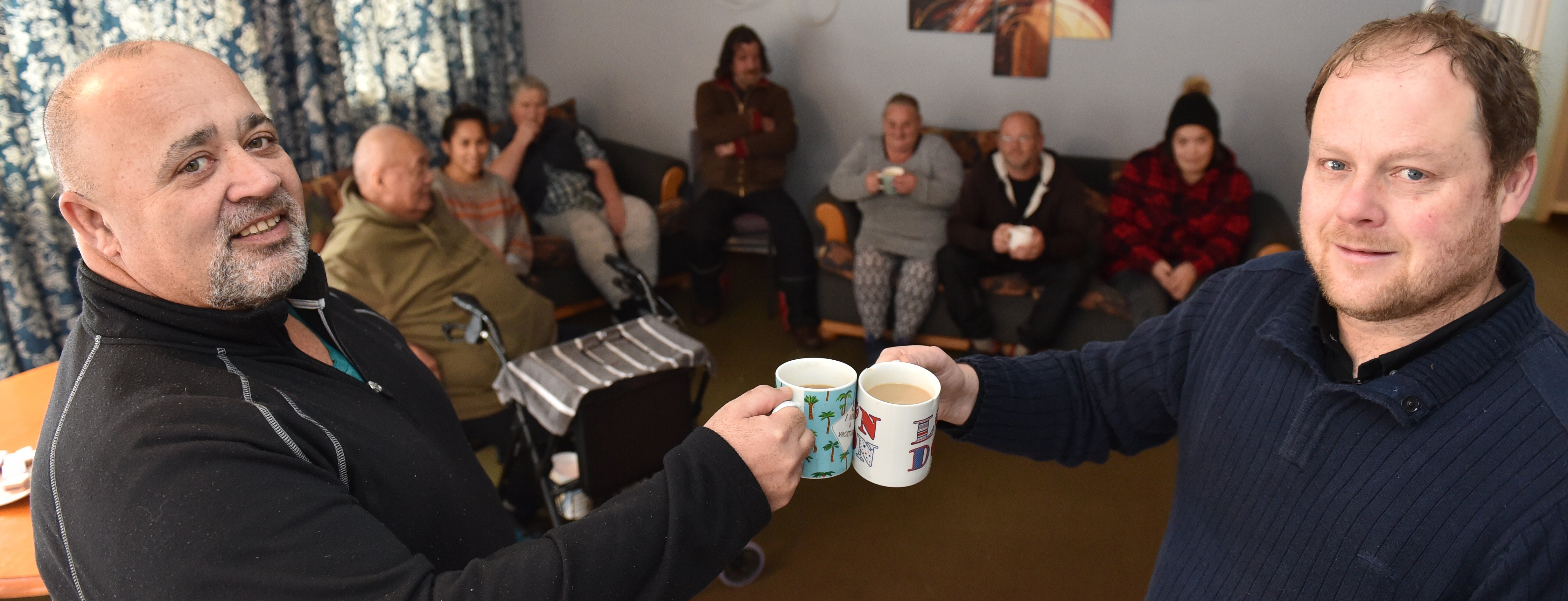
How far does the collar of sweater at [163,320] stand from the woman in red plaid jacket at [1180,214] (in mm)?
3291

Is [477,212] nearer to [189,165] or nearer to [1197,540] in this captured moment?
[189,165]

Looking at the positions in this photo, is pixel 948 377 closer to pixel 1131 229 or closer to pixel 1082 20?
pixel 1131 229

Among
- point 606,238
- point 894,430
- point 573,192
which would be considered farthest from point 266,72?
point 894,430

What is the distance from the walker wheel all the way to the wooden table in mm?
1549

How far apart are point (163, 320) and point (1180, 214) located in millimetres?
3684

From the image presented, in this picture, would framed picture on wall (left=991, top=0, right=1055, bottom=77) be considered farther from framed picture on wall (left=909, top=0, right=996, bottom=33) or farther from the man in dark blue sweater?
the man in dark blue sweater

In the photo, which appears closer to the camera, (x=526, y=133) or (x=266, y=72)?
(x=266, y=72)

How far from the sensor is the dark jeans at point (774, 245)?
14.0 feet

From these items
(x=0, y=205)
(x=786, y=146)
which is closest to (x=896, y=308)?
(x=786, y=146)

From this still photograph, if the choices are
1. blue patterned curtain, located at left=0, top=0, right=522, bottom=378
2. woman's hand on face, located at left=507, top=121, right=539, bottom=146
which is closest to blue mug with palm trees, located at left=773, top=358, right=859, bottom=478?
blue patterned curtain, located at left=0, top=0, right=522, bottom=378

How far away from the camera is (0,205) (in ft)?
10.2

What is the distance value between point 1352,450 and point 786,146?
395cm

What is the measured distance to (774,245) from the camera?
4543mm

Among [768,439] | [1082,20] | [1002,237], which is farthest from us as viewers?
[1082,20]
